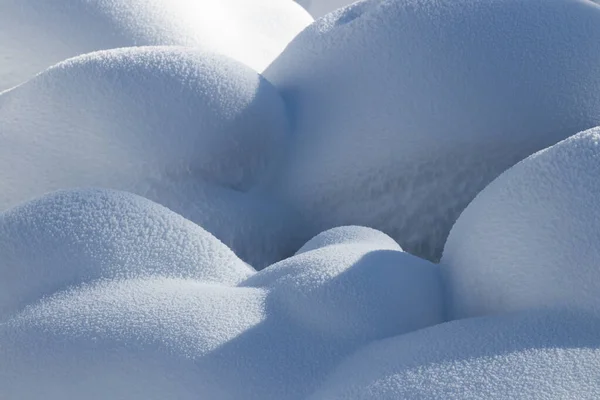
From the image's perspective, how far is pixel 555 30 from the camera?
81cm

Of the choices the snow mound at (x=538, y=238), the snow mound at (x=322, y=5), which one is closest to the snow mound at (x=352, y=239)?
the snow mound at (x=538, y=238)

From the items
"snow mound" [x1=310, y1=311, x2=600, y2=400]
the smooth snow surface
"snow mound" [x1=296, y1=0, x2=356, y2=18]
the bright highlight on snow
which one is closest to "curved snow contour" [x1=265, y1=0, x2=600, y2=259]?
the bright highlight on snow

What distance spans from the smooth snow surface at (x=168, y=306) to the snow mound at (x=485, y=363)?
28 mm

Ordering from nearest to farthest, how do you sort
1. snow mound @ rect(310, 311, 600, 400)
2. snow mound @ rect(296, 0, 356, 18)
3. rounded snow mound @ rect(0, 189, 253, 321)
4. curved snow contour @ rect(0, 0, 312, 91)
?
snow mound @ rect(310, 311, 600, 400), rounded snow mound @ rect(0, 189, 253, 321), curved snow contour @ rect(0, 0, 312, 91), snow mound @ rect(296, 0, 356, 18)

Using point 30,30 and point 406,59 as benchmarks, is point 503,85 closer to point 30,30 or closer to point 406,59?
point 406,59

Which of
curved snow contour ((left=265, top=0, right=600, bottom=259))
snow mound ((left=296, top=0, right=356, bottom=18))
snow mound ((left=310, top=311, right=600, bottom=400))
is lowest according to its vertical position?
snow mound ((left=310, top=311, right=600, bottom=400))

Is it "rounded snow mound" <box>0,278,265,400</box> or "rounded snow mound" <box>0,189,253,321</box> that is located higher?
"rounded snow mound" <box>0,189,253,321</box>

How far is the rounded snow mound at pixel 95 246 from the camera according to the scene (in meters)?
0.61

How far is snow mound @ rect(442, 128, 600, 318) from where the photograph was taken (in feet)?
1.71

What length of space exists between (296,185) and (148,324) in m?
0.29

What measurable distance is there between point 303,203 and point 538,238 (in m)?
0.31

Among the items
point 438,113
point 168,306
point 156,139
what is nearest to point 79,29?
point 156,139

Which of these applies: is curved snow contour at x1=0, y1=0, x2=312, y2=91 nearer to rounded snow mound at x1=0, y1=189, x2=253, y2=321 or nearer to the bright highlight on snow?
the bright highlight on snow

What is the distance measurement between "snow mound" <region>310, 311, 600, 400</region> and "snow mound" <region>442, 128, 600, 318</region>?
0.6 inches
